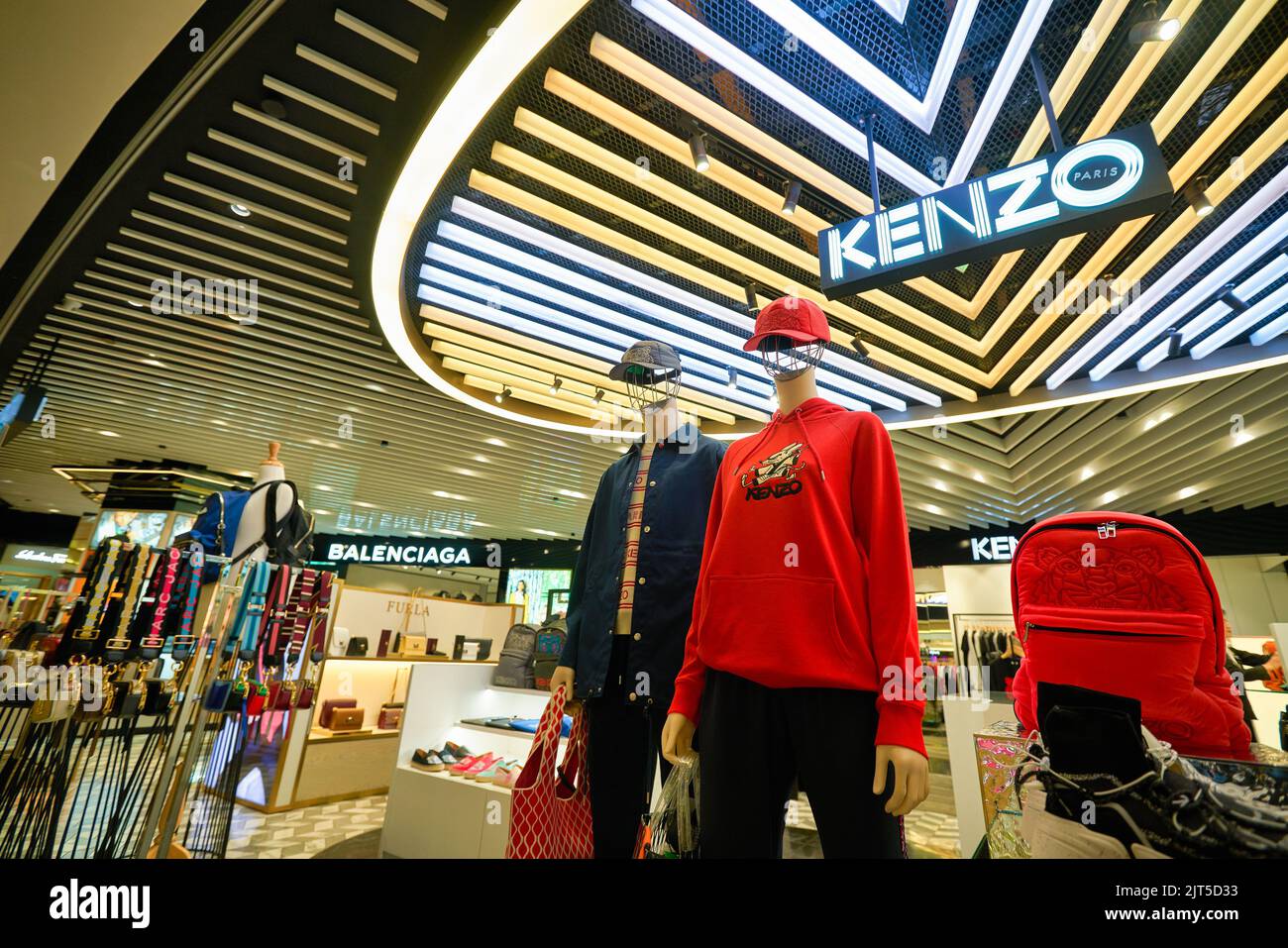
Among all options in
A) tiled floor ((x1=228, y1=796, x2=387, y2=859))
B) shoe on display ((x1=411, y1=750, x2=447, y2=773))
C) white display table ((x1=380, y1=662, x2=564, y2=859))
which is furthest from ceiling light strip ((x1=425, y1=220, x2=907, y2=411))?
tiled floor ((x1=228, y1=796, x2=387, y2=859))

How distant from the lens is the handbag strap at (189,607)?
8.10ft

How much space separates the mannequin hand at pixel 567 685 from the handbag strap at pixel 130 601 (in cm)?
203

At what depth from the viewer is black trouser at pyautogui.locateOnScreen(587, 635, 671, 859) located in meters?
1.33

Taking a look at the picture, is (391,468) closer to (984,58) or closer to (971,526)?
(984,58)

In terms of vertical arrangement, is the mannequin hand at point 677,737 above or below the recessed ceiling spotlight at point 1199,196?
below

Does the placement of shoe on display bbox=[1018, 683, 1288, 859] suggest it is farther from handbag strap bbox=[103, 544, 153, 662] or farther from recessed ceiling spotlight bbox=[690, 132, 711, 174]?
handbag strap bbox=[103, 544, 153, 662]

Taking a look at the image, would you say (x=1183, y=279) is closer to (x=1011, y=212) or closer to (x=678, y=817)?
(x=1011, y=212)

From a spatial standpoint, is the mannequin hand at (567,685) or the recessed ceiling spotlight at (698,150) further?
the recessed ceiling spotlight at (698,150)

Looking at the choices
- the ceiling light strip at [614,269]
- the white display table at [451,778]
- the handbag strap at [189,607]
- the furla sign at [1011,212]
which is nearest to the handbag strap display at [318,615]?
the handbag strap at [189,607]

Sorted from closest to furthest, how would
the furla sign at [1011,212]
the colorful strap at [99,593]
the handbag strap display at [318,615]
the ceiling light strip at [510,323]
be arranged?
the furla sign at [1011,212], the colorful strap at [99,593], the handbag strap display at [318,615], the ceiling light strip at [510,323]

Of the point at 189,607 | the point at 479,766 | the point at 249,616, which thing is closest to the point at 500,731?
the point at 479,766

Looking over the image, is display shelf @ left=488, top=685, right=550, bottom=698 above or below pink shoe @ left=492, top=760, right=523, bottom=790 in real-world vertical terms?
above

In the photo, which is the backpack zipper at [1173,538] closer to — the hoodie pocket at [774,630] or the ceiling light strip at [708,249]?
the hoodie pocket at [774,630]

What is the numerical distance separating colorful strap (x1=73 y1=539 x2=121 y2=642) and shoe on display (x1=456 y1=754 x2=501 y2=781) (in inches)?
74.5
